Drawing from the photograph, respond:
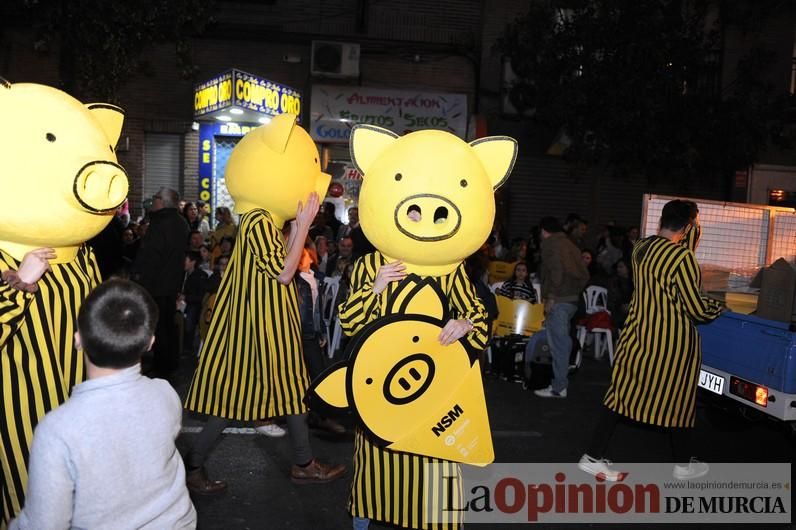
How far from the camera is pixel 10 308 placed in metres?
2.81

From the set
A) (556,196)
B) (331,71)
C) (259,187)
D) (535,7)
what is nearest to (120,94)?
(331,71)

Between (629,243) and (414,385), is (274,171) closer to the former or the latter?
(414,385)

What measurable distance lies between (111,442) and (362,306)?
146 centimetres

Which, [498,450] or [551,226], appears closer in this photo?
[498,450]

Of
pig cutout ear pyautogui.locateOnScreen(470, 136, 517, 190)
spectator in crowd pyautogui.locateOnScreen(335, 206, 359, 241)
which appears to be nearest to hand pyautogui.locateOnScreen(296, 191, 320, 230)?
pig cutout ear pyautogui.locateOnScreen(470, 136, 517, 190)

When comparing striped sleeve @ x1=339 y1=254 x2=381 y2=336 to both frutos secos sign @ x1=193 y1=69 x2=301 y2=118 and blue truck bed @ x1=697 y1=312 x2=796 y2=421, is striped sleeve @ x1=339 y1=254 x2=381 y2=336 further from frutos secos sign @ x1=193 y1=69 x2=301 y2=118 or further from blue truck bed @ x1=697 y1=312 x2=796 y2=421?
frutos secos sign @ x1=193 y1=69 x2=301 y2=118

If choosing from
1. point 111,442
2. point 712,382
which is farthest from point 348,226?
point 111,442

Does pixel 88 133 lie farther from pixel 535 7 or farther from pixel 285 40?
pixel 285 40

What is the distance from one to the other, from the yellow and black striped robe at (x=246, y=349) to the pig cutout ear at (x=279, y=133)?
40 cm

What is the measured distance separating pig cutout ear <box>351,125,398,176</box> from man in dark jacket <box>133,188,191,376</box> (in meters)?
3.97

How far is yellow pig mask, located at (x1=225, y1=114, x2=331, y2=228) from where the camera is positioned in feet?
14.6

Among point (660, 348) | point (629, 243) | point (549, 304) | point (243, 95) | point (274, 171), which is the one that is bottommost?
point (549, 304)

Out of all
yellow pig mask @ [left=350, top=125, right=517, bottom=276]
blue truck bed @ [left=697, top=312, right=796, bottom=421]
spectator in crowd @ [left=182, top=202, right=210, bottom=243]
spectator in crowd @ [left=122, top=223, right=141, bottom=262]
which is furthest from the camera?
spectator in crowd @ [left=182, top=202, right=210, bottom=243]

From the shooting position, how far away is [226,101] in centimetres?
1319
